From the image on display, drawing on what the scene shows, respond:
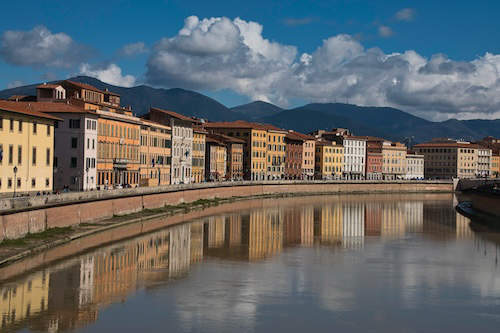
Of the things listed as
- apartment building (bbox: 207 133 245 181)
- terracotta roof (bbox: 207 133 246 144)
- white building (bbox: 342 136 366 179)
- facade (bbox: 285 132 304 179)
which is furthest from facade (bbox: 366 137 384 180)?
terracotta roof (bbox: 207 133 246 144)

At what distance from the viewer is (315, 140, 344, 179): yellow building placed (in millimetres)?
165250

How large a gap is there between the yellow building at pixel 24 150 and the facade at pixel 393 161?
133529 mm

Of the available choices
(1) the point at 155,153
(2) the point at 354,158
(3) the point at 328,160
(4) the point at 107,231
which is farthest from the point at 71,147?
(2) the point at 354,158

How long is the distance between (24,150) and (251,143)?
8332 cm

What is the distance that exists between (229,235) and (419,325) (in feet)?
103

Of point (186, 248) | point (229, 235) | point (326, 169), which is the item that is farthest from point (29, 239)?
point (326, 169)

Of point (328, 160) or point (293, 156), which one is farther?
point (328, 160)

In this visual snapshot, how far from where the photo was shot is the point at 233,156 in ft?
440

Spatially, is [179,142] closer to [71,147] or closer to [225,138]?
[225,138]

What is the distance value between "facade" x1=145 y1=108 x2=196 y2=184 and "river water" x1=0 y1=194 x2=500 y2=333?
138 feet

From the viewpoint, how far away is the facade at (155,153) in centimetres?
9288

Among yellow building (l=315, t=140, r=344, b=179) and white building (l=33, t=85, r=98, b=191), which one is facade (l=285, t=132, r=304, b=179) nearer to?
yellow building (l=315, t=140, r=344, b=179)

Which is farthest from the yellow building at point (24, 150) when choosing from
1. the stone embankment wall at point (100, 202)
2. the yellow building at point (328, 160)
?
the yellow building at point (328, 160)

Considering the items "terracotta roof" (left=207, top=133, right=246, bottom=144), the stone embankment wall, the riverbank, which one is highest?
"terracotta roof" (left=207, top=133, right=246, bottom=144)
